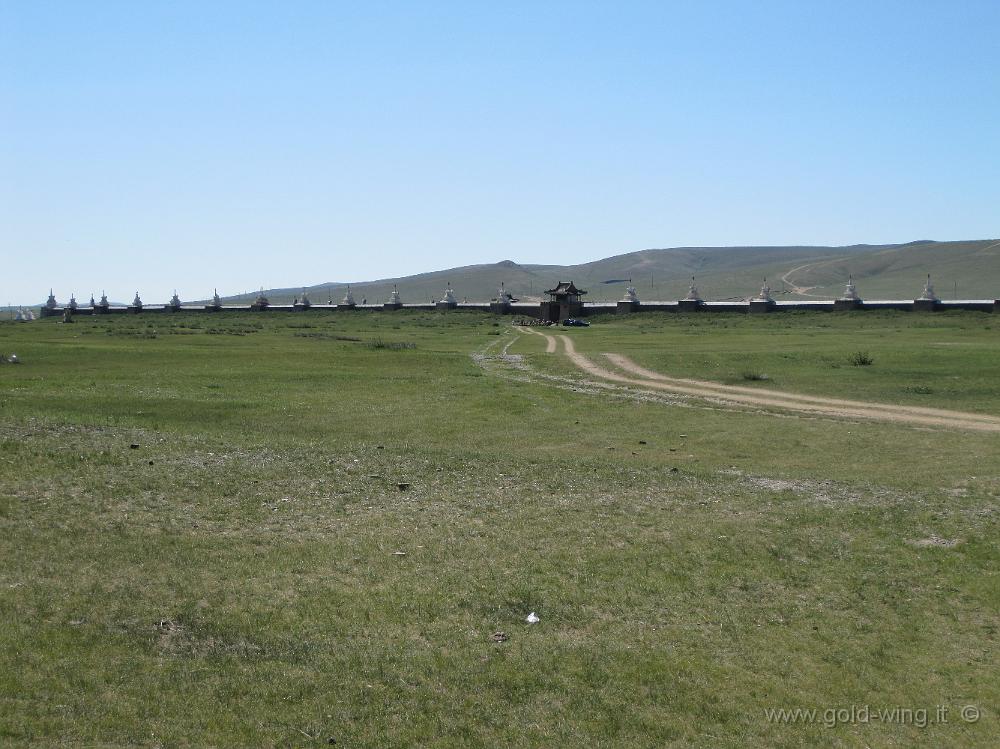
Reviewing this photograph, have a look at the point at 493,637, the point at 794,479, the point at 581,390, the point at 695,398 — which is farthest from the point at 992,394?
the point at 493,637

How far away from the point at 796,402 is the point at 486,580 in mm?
19452

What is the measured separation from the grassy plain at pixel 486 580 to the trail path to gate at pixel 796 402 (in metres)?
2.56

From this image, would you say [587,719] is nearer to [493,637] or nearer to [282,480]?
[493,637]

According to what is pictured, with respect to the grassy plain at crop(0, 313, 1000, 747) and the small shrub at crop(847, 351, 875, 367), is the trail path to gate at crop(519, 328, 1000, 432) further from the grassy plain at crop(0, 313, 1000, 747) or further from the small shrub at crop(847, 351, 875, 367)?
the small shrub at crop(847, 351, 875, 367)

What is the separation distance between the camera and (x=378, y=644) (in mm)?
9938

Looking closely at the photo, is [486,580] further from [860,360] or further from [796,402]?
[860,360]

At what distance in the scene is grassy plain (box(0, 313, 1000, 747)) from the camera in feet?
28.4

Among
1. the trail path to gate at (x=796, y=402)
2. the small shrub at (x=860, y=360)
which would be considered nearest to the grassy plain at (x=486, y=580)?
the trail path to gate at (x=796, y=402)

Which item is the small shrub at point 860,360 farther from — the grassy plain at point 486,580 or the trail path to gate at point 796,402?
the grassy plain at point 486,580

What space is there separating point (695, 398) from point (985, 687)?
21.0m

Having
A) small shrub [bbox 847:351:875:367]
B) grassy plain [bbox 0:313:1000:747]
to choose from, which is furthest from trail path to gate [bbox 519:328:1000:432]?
small shrub [bbox 847:351:875:367]

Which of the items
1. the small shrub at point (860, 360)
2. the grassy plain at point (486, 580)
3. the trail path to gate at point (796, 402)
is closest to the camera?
the grassy plain at point (486, 580)

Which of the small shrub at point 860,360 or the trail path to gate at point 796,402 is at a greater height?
the small shrub at point 860,360

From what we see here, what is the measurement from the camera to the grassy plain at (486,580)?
8648 millimetres
